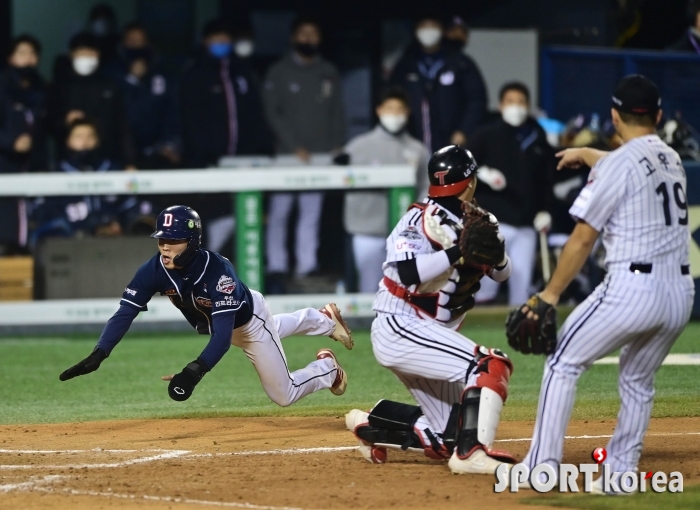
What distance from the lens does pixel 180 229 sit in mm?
6406

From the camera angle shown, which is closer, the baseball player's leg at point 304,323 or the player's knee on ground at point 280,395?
the player's knee on ground at point 280,395

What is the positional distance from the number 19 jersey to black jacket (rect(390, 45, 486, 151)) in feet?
24.1

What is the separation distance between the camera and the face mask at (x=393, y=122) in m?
11.9

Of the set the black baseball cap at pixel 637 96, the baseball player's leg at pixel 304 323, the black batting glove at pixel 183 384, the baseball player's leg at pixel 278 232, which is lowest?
the baseball player's leg at pixel 278 232

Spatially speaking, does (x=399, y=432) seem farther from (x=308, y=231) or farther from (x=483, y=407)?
(x=308, y=231)

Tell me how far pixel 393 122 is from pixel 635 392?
23.0ft

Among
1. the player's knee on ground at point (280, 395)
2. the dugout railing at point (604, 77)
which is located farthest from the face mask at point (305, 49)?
the player's knee on ground at point (280, 395)

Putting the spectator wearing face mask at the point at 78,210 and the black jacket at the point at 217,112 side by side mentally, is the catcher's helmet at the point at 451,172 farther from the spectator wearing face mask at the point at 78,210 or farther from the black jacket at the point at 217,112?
the black jacket at the point at 217,112

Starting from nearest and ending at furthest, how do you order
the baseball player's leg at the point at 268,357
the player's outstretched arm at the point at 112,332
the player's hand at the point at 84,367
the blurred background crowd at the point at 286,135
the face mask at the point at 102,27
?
1. the player's hand at the point at 84,367
2. the player's outstretched arm at the point at 112,332
3. the baseball player's leg at the point at 268,357
4. the blurred background crowd at the point at 286,135
5. the face mask at the point at 102,27

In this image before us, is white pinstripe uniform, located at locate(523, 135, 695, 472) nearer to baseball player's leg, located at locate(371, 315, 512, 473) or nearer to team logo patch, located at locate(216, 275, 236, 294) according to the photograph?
baseball player's leg, located at locate(371, 315, 512, 473)

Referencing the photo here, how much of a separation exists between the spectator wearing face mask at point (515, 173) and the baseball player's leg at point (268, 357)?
4.89 metres

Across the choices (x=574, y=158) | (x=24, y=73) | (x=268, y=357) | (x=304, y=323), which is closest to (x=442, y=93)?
(x=24, y=73)

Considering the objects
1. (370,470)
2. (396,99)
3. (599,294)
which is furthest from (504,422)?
(396,99)

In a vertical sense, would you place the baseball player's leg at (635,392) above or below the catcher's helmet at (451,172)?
below
